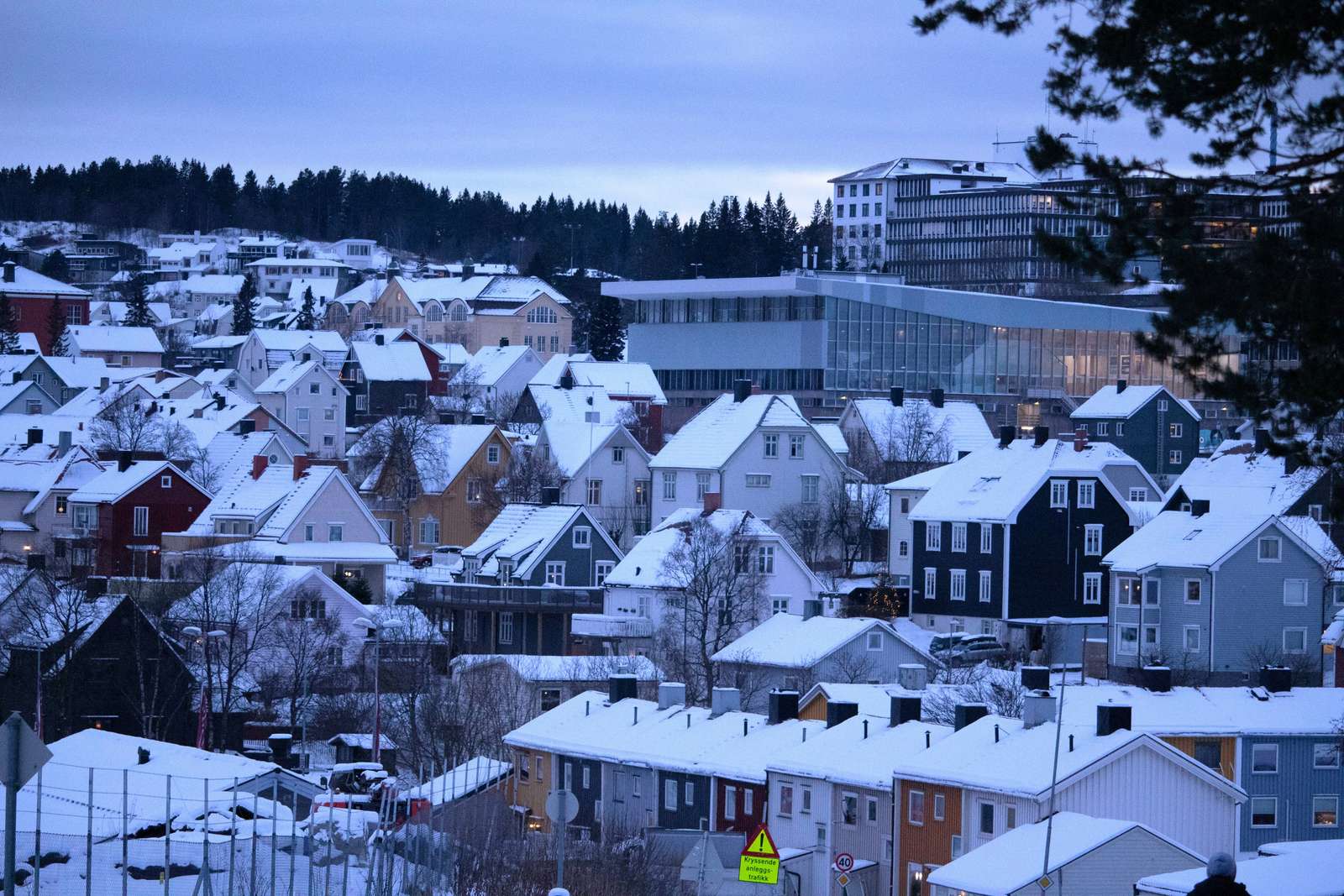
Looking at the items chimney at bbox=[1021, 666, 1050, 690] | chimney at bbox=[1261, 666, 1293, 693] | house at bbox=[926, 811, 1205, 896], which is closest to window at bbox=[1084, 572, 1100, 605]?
chimney at bbox=[1261, 666, 1293, 693]

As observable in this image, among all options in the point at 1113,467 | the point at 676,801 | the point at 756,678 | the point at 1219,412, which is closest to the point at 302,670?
the point at 756,678

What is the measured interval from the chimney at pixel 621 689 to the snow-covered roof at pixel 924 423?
125 ft

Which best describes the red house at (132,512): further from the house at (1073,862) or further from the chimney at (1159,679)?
the house at (1073,862)

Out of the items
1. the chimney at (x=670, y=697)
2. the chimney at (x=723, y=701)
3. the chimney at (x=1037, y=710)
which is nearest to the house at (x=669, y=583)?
the chimney at (x=670, y=697)

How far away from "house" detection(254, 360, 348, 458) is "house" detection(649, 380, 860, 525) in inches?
1197

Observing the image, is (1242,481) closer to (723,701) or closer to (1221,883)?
(723,701)

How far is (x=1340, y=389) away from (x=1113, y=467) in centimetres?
6096

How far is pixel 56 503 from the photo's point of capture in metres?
83.6

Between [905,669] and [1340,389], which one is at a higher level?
[1340,389]

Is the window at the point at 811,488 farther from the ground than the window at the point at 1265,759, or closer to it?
farther from the ground

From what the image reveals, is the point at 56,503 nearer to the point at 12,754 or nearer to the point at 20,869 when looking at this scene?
the point at 20,869

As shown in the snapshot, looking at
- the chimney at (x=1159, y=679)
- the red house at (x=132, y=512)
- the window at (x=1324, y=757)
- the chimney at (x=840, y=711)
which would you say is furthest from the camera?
the red house at (x=132, y=512)

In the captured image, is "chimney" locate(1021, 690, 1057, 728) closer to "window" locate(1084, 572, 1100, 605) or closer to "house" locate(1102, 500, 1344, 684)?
"house" locate(1102, 500, 1344, 684)

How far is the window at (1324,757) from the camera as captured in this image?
143 feet
